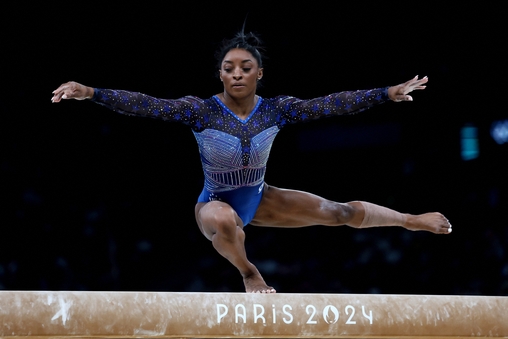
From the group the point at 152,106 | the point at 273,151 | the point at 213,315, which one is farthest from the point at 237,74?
the point at 273,151

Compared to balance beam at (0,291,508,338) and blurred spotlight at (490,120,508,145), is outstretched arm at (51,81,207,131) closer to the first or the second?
balance beam at (0,291,508,338)

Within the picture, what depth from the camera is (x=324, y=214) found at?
4020 millimetres

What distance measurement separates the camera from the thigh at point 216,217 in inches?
142

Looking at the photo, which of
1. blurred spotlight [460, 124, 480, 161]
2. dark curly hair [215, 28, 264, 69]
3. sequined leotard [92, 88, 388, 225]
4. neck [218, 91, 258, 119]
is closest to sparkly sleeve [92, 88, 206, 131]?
sequined leotard [92, 88, 388, 225]

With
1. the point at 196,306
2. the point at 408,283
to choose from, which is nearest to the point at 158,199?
the point at 408,283

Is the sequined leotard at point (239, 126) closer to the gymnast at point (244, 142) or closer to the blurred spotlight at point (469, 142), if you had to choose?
the gymnast at point (244, 142)

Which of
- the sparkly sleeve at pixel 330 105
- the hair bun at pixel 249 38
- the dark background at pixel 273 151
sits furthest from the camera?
the dark background at pixel 273 151

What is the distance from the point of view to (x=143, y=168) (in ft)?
18.4

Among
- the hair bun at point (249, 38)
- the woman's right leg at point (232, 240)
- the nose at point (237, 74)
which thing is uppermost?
the hair bun at point (249, 38)

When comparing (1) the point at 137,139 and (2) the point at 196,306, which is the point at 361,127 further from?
(2) the point at 196,306

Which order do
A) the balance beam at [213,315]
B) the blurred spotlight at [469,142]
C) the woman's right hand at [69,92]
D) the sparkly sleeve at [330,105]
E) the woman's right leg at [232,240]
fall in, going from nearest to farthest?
the balance beam at [213,315]
the woman's right hand at [69,92]
the woman's right leg at [232,240]
the sparkly sleeve at [330,105]
the blurred spotlight at [469,142]

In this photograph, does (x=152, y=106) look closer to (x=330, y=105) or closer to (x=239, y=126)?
(x=239, y=126)

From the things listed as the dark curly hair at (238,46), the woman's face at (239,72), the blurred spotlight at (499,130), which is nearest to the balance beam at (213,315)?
the woman's face at (239,72)

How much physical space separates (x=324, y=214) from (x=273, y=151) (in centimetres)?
180
